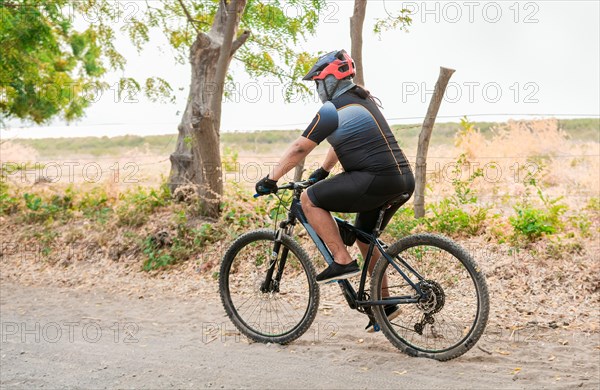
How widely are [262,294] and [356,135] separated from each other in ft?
5.72

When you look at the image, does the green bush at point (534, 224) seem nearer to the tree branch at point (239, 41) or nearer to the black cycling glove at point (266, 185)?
the black cycling glove at point (266, 185)

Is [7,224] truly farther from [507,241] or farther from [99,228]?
[507,241]

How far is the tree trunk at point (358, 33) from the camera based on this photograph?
8992 millimetres

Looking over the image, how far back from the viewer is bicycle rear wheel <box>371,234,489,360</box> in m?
5.01

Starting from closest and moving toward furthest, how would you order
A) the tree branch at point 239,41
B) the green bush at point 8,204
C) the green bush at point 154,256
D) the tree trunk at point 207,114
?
1. the green bush at point 154,256
2. the tree trunk at point 207,114
3. the tree branch at point 239,41
4. the green bush at point 8,204

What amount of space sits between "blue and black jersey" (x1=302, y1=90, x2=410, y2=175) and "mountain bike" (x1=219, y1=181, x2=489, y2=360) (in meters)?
0.39

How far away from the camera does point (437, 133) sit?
89.6ft

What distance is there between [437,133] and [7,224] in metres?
19.2

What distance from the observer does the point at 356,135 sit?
5.05 metres

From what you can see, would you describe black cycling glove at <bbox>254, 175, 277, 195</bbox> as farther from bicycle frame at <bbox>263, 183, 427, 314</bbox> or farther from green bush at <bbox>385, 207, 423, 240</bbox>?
green bush at <bbox>385, 207, 423, 240</bbox>

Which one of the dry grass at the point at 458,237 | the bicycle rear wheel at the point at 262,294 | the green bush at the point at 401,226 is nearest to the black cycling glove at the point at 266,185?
the bicycle rear wheel at the point at 262,294

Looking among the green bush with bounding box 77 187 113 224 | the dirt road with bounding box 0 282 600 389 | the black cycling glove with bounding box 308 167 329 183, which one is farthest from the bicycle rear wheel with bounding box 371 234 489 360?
the green bush with bounding box 77 187 113 224

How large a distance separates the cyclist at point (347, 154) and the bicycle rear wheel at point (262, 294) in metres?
0.61

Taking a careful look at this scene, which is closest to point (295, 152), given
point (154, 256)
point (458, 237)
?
point (458, 237)
